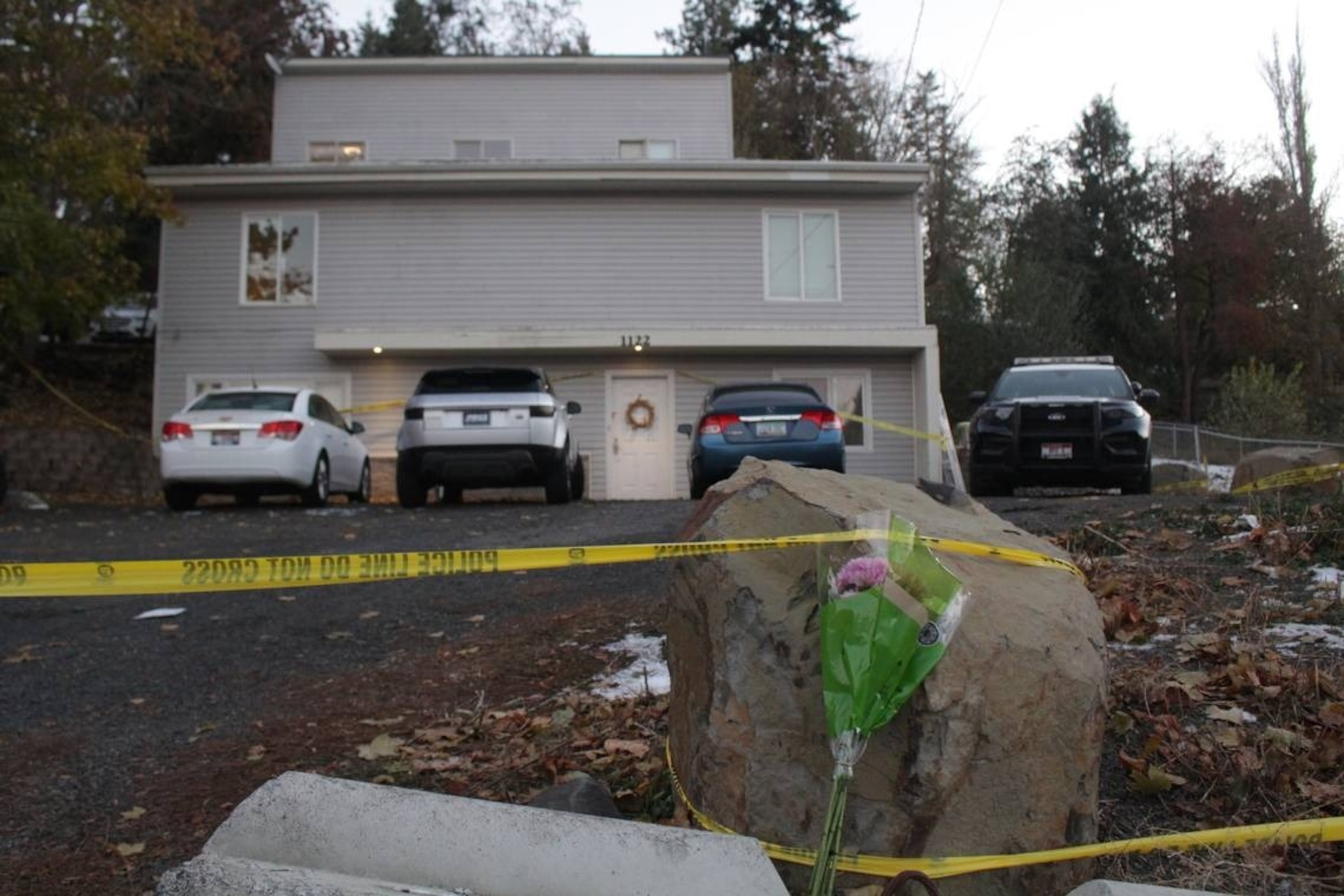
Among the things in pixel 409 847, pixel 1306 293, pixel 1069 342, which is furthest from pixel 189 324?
pixel 1306 293

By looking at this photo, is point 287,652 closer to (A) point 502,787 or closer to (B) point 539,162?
(A) point 502,787

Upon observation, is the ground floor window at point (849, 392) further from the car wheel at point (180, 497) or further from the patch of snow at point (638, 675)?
the patch of snow at point (638, 675)

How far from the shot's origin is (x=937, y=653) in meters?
2.92

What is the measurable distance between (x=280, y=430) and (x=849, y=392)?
10.6 metres

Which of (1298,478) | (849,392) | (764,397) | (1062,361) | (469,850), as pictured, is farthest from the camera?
(849,392)

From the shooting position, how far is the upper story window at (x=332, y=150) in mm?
23312

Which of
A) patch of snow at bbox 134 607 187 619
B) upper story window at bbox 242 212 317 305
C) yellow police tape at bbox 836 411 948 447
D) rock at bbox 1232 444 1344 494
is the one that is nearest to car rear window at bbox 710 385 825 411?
rock at bbox 1232 444 1344 494

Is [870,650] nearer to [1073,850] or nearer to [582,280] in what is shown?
[1073,850]

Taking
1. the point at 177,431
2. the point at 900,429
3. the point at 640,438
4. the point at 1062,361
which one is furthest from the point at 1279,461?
the point at 177,431

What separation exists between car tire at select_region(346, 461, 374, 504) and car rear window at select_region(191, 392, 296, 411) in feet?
8.74

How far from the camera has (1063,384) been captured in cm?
1416

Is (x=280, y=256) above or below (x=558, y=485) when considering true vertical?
above

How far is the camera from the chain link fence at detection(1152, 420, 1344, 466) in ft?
61.3

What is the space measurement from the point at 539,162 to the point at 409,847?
18.3m
